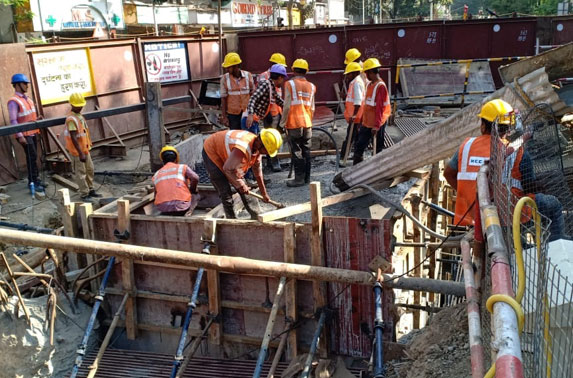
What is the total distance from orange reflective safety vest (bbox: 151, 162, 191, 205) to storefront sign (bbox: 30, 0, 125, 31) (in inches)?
533

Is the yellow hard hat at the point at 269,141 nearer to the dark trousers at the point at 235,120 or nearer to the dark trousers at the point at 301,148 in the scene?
the dark trousers at the point at 301,148

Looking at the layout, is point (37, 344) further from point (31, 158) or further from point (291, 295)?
point (31, 158)

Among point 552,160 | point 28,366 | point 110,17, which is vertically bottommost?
point 28,366

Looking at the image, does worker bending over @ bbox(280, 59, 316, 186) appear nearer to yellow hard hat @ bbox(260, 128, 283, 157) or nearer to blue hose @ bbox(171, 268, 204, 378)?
yellow hard hat @ bbox(260, 128, 283, 157)

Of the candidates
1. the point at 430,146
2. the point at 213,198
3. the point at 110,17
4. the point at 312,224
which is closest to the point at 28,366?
the point at 213,198

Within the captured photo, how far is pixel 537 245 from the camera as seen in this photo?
2693 millimetres

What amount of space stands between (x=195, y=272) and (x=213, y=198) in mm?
1635

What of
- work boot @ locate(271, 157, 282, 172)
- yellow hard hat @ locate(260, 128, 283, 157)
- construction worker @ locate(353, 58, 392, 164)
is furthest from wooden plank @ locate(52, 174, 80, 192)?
construction worker @ locate(353, 58, 392, 164)

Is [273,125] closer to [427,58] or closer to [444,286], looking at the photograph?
[444,286]

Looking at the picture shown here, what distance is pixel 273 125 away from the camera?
9.60 metres

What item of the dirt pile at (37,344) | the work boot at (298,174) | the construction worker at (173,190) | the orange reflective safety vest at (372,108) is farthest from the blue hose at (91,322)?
the orange reflective safety vest at (372,108)

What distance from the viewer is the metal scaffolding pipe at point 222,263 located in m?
5.04

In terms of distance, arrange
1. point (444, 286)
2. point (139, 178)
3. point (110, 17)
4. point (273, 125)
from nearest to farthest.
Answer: point (444, 286) < point (273, 125) < point (139, 178) < point (110, 17)

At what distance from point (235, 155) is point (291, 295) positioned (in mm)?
1656
